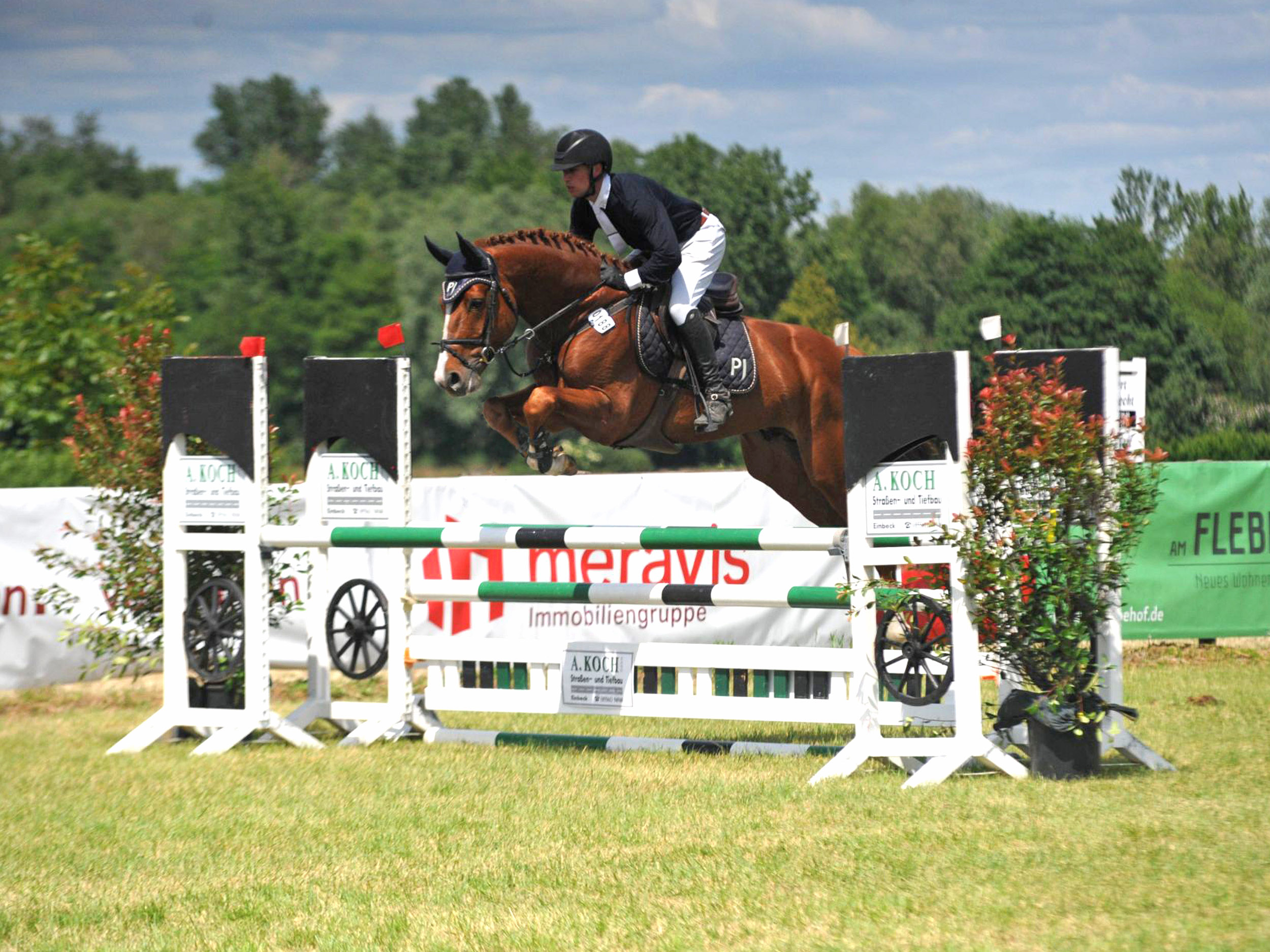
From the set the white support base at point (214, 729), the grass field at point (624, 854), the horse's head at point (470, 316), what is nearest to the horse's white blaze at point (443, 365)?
the horse's head at point (470, 316)

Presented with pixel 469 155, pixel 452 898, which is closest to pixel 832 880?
pixel 452 898

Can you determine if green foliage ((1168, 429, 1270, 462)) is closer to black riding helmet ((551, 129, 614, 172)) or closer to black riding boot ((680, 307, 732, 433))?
black riding boot ((680, 307, 732, 433))

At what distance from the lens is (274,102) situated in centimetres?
10006

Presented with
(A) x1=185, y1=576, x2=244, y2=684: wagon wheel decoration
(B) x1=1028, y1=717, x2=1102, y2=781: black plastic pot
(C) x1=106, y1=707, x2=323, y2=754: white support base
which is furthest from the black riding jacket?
(C) x1=106, y1=707, x2=323, y2=754: white support base

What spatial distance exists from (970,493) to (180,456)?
3.68 metres

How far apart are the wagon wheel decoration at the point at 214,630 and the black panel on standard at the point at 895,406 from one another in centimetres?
314

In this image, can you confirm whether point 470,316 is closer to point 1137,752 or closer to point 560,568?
point 1137,752

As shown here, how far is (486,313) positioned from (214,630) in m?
2.32

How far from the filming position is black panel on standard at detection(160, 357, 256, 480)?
20.8ft

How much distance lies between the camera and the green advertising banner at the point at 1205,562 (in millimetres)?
9555

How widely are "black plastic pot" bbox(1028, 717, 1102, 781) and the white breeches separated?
2090mm

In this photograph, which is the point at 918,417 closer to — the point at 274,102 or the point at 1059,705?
the point at 1059,705

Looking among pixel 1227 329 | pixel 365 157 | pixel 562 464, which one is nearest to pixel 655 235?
pixel 562 464

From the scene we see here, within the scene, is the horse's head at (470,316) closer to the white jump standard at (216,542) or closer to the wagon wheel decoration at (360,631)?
the white jump standard at (216,542)
